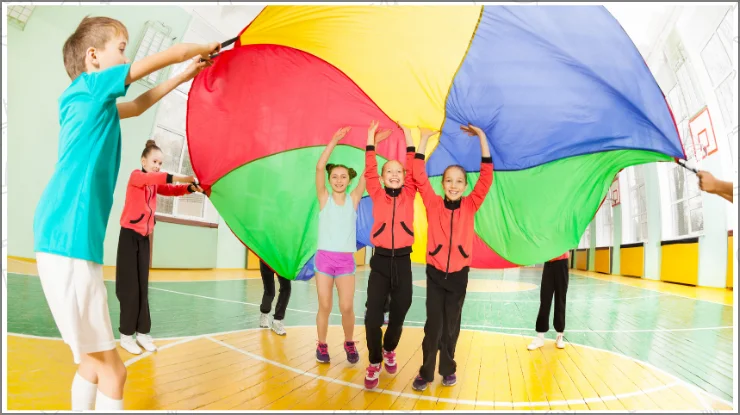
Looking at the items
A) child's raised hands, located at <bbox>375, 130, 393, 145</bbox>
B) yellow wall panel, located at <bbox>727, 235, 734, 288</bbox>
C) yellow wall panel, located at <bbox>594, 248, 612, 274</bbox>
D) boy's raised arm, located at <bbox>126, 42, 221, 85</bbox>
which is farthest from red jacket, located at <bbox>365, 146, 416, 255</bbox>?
yellow wall panel, located at <bbox>594, 248, 612, 274</bbox>

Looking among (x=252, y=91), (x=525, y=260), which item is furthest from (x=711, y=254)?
(x=252, y=91)

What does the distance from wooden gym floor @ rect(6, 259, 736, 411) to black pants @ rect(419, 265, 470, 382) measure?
0.13 metres

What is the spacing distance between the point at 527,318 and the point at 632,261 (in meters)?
7.70

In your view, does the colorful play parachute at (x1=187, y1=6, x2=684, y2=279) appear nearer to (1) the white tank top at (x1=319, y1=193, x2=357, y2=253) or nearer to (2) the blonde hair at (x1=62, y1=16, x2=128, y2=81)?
(1) the white tank top at (x1=319, y1=193, x2=357, y2=253)

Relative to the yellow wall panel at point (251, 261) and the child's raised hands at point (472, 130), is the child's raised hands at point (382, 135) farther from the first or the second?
the yellow wall panel at point (251, 261)

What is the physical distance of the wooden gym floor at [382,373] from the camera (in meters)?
2.14

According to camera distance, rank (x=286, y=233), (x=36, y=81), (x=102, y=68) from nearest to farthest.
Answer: (x=102, y=68) → (x=286, y=233) → (x=36, y=81)

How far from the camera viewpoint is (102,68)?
1607 mm

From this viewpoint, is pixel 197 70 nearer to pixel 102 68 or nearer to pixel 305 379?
pixel 102 68

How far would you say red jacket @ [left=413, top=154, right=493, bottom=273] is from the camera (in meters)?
2.30

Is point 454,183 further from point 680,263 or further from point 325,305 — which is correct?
point 680,263

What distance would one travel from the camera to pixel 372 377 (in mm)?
2320

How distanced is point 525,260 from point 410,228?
72 cm

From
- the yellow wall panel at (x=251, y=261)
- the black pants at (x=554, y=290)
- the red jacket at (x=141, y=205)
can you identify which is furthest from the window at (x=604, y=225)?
the red jacket at (x=141, y=205)
